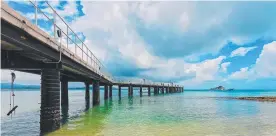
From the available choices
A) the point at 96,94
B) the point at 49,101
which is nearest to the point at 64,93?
the point at 96,94

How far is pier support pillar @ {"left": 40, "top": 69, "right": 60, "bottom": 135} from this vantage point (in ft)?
64.0

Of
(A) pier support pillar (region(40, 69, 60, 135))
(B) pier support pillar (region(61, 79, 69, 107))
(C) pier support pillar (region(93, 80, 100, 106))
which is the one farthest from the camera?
(C) pier support pillar (region(93, 80, 100, 106))

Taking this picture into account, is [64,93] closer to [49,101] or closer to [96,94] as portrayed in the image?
[96,94]

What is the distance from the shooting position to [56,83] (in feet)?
66.7

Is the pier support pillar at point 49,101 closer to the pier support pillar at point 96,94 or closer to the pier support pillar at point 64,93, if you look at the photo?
the pier support pillar at point 64,93

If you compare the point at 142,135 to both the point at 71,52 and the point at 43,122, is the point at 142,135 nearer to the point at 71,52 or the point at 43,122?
the point at 43,122

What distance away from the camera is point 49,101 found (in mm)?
19703

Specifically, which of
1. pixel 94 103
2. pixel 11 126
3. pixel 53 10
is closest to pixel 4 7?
pixel 53 10

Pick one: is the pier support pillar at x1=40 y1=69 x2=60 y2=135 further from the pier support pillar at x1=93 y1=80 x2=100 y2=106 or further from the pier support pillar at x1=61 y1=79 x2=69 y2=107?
the pier support pillar at x1=93 y1=80 x2=100 y2=106

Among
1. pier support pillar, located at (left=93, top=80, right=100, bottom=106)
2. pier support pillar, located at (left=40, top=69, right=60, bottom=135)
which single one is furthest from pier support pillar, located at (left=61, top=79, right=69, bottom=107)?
pier support pillar, located at (left=40, top=69, right=60, bottom=135)

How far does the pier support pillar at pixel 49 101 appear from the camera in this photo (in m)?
19.5

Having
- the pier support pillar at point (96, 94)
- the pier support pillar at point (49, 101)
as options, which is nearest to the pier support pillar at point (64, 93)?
the pier support pillar at point (96, 94)

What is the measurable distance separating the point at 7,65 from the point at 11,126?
6.94 m

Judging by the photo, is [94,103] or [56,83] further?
[94,103]
